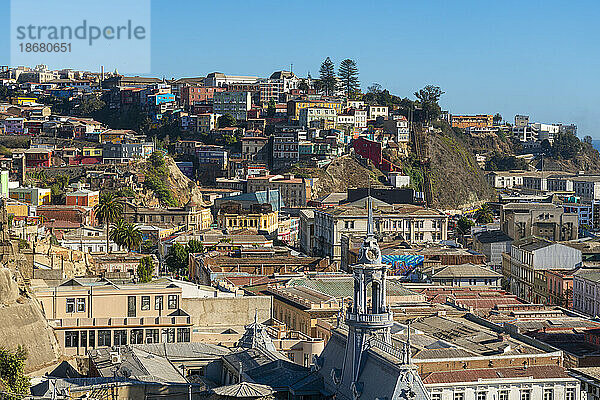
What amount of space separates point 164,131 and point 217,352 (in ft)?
446

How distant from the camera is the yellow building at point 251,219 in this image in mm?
129750

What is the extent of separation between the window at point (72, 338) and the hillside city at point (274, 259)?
→ 9cm

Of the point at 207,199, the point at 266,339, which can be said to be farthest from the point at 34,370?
the point at 207,199

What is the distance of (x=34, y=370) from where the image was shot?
4434 centimetres

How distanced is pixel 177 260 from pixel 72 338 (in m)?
46.5

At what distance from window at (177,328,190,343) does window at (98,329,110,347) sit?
3171 millimetres

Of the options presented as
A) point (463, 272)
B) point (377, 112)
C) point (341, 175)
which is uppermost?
point (377, 112)

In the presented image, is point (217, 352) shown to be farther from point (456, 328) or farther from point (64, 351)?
point (456, 328)

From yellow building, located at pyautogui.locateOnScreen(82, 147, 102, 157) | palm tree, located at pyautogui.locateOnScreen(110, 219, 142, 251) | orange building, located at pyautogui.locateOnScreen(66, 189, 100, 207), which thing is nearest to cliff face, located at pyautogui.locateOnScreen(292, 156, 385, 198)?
yellow building, located at pyautogui.locateOnScreen(82, 147, 102, 157)

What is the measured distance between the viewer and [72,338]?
165 feet

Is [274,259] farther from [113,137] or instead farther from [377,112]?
[377,112]

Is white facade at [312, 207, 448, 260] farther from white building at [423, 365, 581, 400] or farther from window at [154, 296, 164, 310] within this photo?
white building at [423, 365, 581, 400]

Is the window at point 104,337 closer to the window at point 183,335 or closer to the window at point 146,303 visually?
the window at point 146,303

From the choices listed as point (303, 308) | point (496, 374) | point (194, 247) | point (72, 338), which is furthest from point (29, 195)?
point (496, 374)
